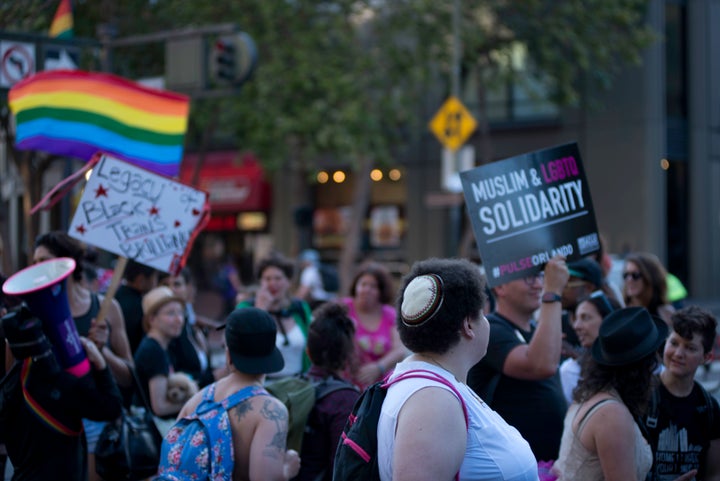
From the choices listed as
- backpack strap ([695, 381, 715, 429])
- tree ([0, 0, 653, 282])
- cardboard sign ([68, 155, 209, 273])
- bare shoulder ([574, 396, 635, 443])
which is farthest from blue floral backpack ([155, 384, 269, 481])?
tree ([0, 0, 653, 282])

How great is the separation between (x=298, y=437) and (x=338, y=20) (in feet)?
50.9

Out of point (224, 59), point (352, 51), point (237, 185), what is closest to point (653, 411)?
point (224, 59)

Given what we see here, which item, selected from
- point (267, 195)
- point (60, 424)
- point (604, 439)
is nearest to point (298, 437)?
point (60, 424)

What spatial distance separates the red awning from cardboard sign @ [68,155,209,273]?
21.5 m

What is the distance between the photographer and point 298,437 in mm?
4254

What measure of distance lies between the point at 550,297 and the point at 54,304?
2229mm

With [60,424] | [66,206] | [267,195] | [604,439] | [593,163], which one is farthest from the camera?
[267,195]

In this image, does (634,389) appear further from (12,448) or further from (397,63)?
(397,63)

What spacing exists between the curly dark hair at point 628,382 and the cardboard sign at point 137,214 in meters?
2.95

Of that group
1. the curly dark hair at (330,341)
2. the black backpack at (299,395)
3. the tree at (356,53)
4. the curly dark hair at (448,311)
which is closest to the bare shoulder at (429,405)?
the curly dark hair at (448,311)

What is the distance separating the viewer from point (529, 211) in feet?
15.1

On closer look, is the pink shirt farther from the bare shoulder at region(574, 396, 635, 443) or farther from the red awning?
the red awning

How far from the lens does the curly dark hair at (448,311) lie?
8.75ft

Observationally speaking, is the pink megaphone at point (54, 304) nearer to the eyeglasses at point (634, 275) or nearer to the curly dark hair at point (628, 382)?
the curly dark hair at point (628, 382)
